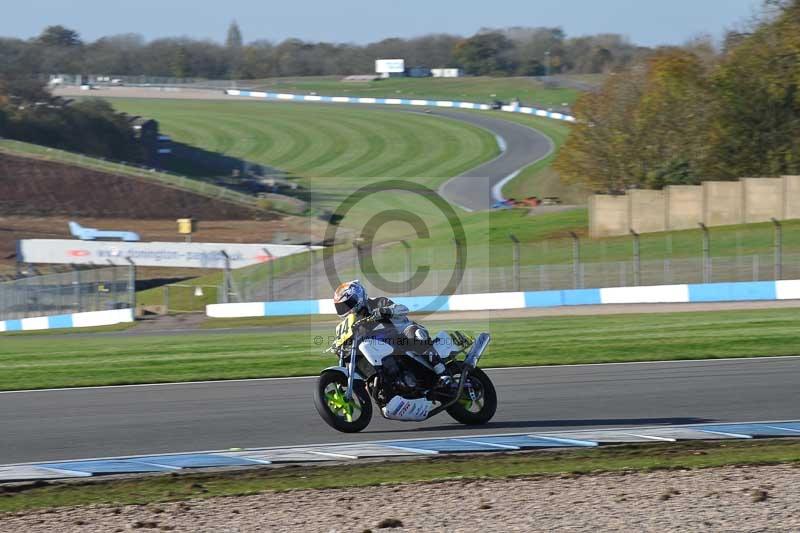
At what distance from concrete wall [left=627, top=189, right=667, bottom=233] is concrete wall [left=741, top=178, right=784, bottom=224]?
356cm

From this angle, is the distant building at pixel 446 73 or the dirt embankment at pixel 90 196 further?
the distant building at pixel 446 73

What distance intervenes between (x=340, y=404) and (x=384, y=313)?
1.07 m

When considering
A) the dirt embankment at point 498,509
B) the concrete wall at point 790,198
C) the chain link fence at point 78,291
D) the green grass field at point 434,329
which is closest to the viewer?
the dirt embankment at point 498,509

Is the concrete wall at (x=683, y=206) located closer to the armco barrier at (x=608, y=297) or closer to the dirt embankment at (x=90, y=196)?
the armco barrier at (x=608, y=297)

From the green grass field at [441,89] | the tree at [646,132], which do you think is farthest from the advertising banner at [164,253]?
the green grass field at [441,89]

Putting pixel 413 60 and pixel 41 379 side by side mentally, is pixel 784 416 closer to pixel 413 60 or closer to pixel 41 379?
pixel 41 379

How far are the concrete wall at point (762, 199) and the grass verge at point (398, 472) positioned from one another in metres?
35.2

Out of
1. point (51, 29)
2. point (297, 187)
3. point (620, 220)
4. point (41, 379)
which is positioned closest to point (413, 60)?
point (51, 29)

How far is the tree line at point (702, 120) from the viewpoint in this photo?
5388 cm

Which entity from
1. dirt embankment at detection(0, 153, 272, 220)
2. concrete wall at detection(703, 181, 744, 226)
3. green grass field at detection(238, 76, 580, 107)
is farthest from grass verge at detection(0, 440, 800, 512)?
green grass field at detection(238, 76, 580, 107)

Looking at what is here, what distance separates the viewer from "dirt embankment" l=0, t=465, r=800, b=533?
826 centimetres

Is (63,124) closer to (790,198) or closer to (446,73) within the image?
(790,198)

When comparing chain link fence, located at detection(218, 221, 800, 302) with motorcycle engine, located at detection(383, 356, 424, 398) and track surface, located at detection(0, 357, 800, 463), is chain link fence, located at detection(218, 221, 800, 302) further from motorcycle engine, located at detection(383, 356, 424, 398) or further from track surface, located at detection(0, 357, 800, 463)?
motorcycle engine, located at detection(383, 356, 424, 398)

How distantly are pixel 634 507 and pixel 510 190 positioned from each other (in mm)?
65852
